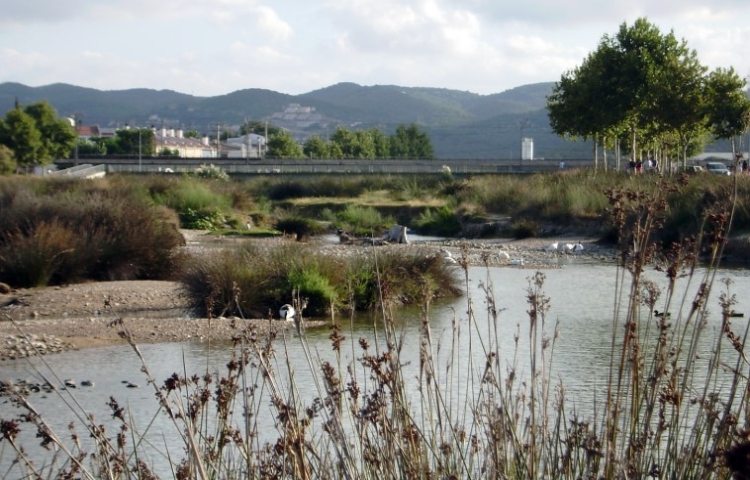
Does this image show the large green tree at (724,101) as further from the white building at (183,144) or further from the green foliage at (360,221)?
the white building at (183,144)

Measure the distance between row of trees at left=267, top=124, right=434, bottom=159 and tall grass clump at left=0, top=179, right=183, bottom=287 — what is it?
106 m

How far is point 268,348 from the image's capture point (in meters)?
5.02

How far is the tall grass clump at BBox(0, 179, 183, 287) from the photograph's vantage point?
61.6ft

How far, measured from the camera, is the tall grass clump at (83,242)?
18.8 m

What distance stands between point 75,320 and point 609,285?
33.5 feet

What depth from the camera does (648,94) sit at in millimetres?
46531

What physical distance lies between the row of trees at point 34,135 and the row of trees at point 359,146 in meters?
43.9

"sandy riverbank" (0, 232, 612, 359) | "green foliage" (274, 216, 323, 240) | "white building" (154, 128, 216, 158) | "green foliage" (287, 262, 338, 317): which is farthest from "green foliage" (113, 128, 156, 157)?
"green foliage" (287, 262, 338, 317)

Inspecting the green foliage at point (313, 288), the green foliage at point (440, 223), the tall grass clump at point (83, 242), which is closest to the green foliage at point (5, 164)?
the green foliage at point (440, 223)

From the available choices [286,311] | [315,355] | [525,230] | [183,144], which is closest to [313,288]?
[286,311]

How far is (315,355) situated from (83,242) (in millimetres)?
7926

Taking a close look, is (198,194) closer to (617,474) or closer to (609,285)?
(609,285)

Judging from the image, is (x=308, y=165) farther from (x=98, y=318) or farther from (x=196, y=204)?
(x=98, y=318)

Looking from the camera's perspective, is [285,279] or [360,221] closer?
[285,279]
